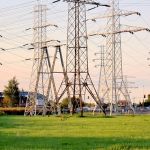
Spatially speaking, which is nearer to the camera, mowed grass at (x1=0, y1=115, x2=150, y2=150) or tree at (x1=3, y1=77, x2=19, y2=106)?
mowed grass at (x1=0, y1=115, x2=150, y2=150)

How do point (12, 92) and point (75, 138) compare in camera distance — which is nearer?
point (75, 138)

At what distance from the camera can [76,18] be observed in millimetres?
72250

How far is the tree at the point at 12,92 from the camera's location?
151m

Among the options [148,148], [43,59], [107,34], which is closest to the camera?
[148,148]

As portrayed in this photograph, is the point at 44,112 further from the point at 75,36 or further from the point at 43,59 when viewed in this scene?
the point at 75,36

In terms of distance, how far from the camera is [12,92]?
151 m

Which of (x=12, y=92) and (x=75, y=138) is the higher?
(x=12, y=92)

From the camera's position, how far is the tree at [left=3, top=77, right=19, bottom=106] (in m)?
151

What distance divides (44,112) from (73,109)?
A: 37.1ft

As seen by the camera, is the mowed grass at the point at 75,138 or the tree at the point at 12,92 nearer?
the mowed grass at the point at 75,138

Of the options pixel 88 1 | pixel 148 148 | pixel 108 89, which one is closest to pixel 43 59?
pixel 108 89

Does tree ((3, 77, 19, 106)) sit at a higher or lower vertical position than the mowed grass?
higher

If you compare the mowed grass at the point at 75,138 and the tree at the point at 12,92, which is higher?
the tree at the point at 12,92

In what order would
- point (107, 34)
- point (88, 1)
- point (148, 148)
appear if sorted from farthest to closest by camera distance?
1. point (107, 34)
2. point (88, 1)
3. point (148, 148)
